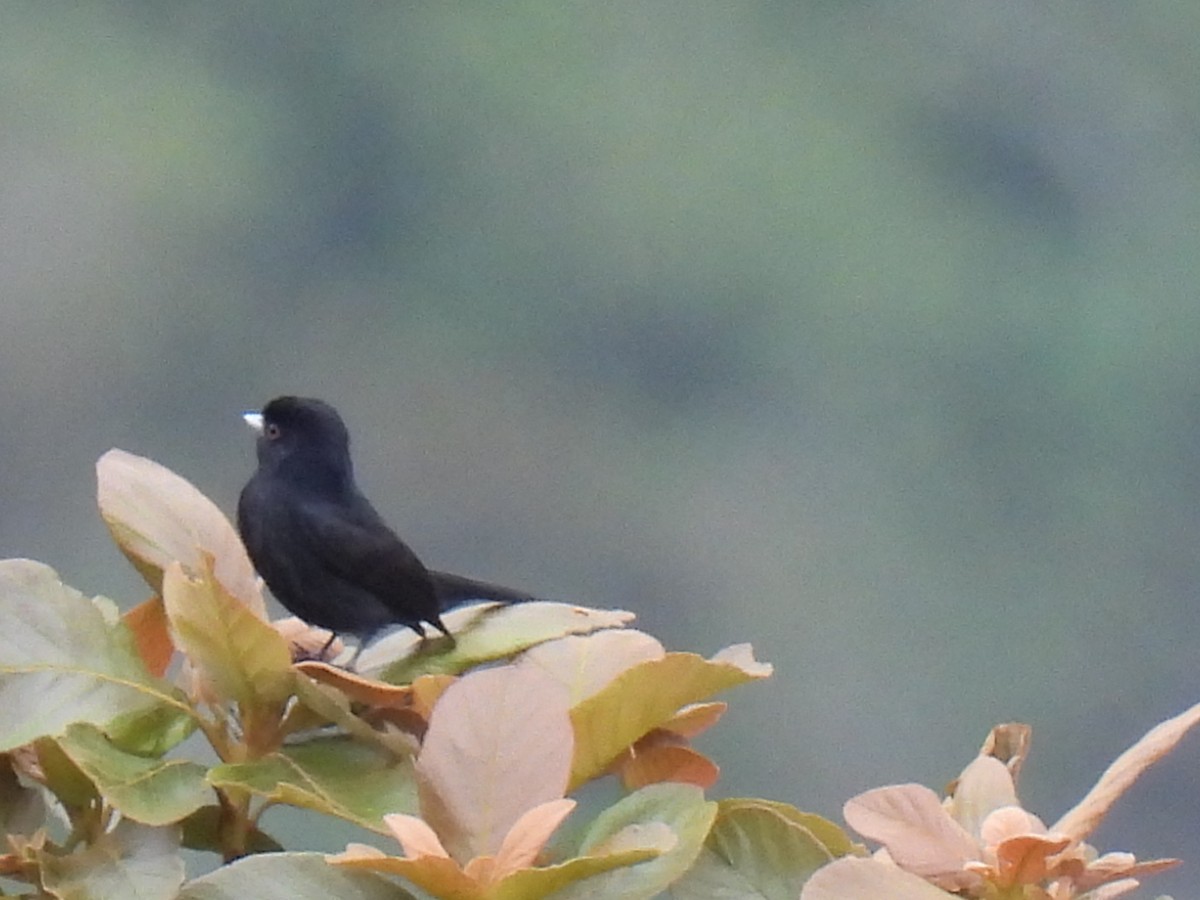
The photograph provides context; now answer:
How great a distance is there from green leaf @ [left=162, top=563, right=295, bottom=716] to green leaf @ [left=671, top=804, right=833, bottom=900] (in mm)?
107

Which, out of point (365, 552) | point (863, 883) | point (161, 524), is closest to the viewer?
point (863, 883)

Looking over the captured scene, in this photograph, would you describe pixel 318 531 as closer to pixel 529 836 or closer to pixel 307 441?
pixel 307 441

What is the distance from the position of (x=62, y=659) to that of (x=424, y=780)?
3.8 inches

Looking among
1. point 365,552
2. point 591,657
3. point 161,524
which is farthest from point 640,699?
point 365,552

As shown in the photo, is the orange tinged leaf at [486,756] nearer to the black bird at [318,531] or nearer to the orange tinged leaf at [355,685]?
the orange tinged leaf at [355,685]

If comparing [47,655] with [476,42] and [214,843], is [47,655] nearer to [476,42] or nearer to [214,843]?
[214,843]

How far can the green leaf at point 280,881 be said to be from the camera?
316mm

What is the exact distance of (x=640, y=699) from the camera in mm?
359

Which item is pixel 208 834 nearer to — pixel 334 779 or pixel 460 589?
pixel 334 779

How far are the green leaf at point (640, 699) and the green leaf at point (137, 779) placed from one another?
0.09 metres

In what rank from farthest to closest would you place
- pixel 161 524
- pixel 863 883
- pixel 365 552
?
1. pixel 365 552
2. pixel 161 524
3. pixel 863 883

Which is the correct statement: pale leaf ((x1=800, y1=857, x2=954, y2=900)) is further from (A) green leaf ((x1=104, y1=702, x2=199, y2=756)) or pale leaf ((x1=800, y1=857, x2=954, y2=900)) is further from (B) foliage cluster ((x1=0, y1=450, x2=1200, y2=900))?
(A) green leaf ((x1=104, y1=702, x2=199, y2=756))

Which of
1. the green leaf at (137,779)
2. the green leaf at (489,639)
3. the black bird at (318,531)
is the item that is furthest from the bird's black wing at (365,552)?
the green leaf at (137,779)

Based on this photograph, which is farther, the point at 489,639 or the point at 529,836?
the point at 489,639
